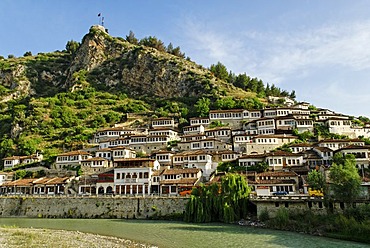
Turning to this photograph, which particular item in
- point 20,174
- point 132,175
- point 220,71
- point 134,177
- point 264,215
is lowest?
point 264,215

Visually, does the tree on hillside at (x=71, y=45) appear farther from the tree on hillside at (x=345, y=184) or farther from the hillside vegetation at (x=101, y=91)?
the tree on hillside at (x=345, y=184)

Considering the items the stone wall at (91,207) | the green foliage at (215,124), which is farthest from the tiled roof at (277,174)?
the green foliage at (215,124)

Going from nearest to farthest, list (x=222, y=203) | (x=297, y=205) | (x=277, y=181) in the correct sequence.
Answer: (x=297, y=205) → (x=222, y=203) → (x=277, y=181)

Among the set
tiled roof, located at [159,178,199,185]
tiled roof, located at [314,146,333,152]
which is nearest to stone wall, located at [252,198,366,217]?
tiled roof, located at [159,178,199,185]

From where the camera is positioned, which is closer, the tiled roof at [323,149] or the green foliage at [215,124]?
the tiled roof at [323,149]

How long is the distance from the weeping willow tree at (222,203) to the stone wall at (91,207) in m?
3.35

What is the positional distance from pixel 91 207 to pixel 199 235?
74.9ft

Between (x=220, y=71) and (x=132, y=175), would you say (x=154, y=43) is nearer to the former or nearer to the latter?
(x=220, y=71)

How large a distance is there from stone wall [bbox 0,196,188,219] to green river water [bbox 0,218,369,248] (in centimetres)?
417

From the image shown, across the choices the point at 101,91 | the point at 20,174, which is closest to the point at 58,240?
the point at 20,174

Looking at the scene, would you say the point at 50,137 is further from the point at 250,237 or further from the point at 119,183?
the point at 250,237

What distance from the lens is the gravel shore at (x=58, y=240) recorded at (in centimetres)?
2594

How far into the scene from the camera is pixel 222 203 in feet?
129

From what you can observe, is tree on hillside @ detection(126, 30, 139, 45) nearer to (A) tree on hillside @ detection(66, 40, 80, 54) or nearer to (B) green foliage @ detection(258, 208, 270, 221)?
(A) tree on hillside @ detection(66, 40, 80, 54)
